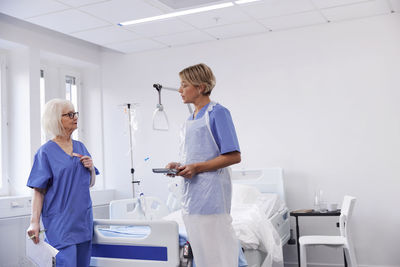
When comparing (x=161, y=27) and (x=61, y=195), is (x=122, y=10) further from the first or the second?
(x=61, y=195)

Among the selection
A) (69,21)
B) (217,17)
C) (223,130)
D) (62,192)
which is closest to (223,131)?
(223,130)

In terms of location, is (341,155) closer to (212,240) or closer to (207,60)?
(207,60)

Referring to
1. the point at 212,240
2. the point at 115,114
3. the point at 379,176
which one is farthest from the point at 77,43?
the point at 212,240

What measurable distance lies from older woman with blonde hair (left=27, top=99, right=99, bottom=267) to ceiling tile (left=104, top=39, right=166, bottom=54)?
2.54 meters

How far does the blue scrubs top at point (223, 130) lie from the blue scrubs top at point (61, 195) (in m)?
0.84

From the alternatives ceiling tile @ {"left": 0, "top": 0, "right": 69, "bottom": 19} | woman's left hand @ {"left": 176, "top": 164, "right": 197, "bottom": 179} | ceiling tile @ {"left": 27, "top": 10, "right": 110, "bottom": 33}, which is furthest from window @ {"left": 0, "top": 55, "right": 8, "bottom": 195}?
woman's left hand @ {"left": 176, "top": 164, "right": 197, "bottom": 179}

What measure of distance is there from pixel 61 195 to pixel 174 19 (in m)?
2.28

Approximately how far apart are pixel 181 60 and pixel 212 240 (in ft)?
11.3

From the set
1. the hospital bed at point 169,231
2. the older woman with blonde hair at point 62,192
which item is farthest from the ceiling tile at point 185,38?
the older woman with blonde hair at point 62,192

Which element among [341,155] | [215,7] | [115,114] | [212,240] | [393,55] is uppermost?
[215,7]

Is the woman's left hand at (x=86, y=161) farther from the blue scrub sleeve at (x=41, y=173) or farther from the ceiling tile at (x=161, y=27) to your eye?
the ceiling tile at (x=161, y=27)

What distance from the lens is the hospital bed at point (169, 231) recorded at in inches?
99.4

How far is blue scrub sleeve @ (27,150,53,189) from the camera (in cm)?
234

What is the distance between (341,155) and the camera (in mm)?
4434
